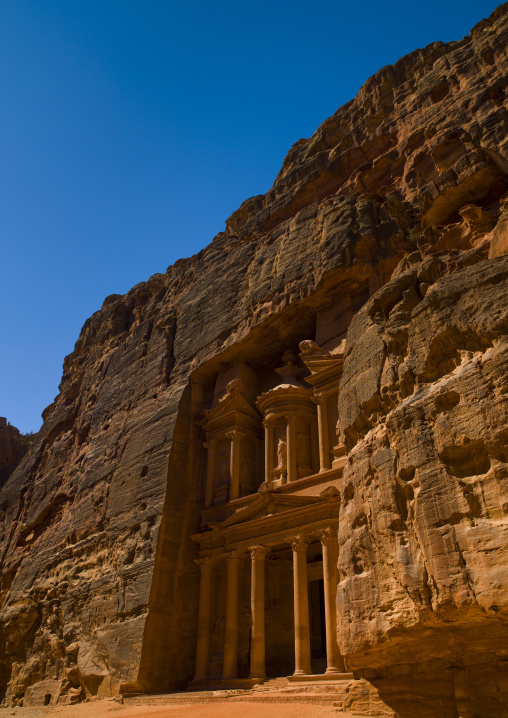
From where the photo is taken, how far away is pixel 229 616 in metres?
17.5

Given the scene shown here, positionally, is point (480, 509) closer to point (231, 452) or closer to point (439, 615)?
point (439, 615)

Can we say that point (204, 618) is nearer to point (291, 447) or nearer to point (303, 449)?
point (291, 447)

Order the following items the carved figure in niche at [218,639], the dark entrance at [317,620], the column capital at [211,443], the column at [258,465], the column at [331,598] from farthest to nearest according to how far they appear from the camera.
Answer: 1. the column capital at [211,443]
2. the column at [258,465]
3. the dark entrance at [317,620]
4. the carved figure in niche at [218,639]
5. the column at [331,598]

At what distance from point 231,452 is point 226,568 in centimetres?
399

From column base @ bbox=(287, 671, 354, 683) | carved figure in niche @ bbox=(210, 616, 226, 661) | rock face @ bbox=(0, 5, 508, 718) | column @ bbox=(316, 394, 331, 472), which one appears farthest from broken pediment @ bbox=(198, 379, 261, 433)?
column base @ bbox=(287, 671, 354, 683)

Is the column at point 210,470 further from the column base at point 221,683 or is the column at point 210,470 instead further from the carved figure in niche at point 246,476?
the column base at point 221,683

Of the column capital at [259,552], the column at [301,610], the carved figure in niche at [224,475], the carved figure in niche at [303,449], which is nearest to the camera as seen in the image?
the column at [301,610]

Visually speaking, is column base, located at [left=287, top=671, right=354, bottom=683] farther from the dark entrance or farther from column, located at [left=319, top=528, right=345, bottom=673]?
the dark entrance

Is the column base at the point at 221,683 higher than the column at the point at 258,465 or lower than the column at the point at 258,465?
lower

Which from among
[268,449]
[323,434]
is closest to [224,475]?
[268,449]

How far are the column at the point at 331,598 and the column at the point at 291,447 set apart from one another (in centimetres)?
299

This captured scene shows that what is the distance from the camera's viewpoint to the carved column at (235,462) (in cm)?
2012

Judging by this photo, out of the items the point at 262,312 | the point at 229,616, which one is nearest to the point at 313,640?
the point at 229,616

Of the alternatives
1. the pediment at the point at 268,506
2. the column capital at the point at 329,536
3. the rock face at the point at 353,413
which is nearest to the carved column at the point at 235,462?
the pediment at the point at 268,506
